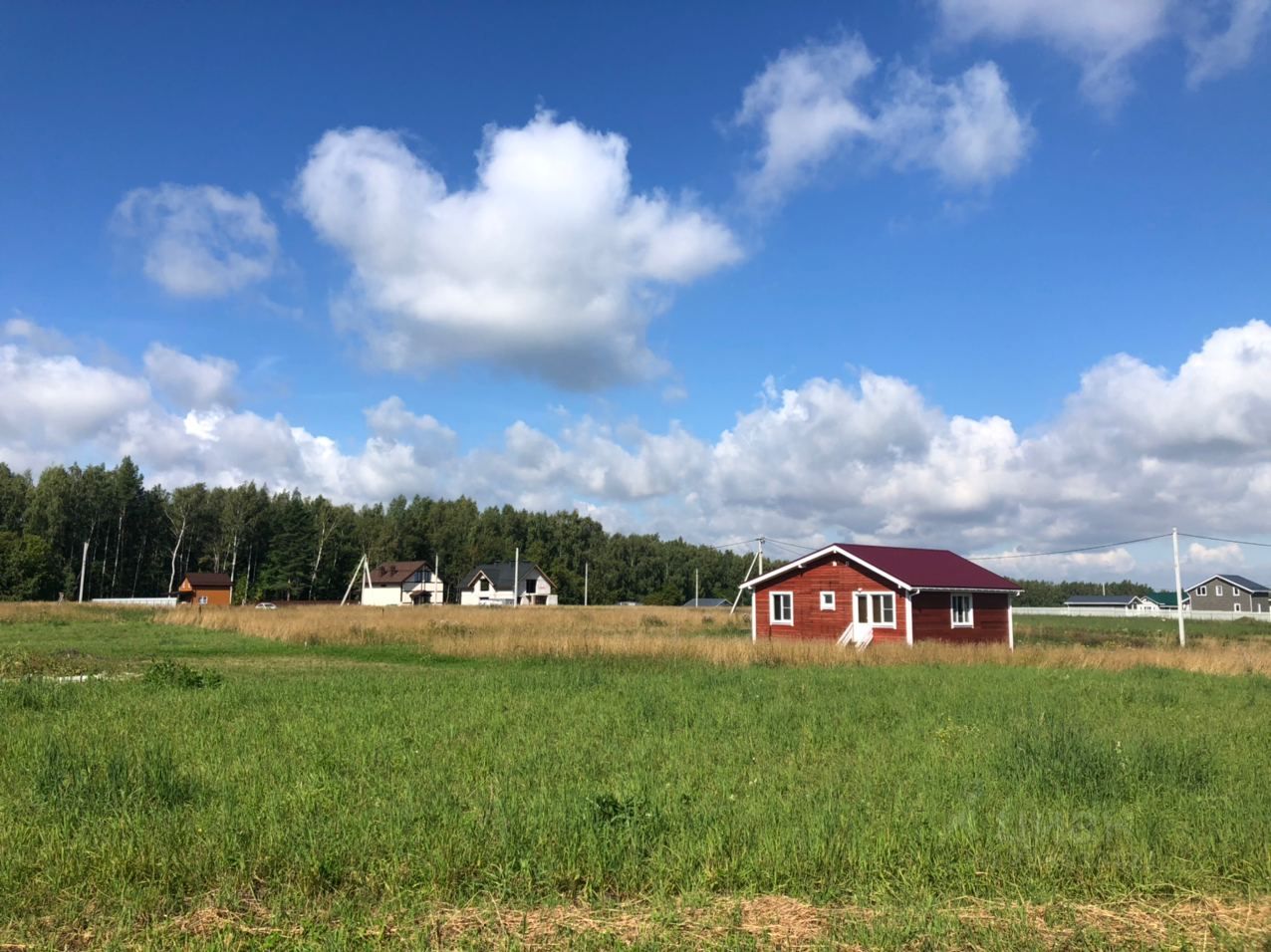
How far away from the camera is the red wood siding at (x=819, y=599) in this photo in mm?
33250

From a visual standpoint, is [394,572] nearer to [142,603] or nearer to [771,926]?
[142,603]

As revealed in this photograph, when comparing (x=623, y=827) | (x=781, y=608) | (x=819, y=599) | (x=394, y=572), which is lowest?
(x=623, y=827)

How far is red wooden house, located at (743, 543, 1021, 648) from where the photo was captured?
3312cm

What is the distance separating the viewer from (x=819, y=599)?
35312mm

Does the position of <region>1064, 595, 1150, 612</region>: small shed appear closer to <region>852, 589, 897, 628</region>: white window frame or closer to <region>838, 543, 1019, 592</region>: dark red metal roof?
<region>838, 543, 1019, 592</region>: dark red metal roof

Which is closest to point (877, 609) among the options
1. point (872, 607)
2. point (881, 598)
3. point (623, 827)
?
point (872, 607)

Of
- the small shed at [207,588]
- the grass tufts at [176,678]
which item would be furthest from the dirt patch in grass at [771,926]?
the small shed at [207,588]

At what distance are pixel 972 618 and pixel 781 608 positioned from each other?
8.04 metres

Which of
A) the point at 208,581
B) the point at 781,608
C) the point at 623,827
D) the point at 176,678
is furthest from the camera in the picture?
the point at 208,581

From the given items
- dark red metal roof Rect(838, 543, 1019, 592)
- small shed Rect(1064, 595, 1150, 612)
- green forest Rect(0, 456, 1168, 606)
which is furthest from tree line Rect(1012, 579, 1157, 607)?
dark red metal roof Rect(838, 543, 1019, 592)

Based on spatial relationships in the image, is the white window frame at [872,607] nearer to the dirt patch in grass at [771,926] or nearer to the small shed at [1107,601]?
the dirt patch in grass at [771,926]

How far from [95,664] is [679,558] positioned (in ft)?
437

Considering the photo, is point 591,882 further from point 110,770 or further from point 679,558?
point 679,558

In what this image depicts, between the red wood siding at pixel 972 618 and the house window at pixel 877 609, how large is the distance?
87cm
